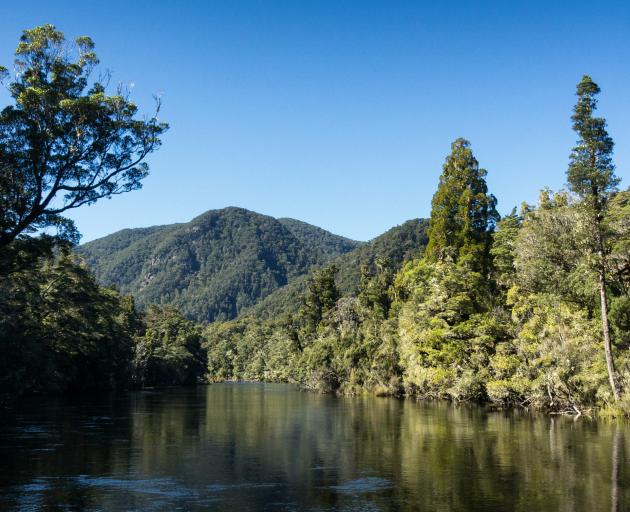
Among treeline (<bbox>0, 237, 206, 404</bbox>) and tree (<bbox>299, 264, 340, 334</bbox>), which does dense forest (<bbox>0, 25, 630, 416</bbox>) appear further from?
tree (<bbox>299, 264, 340, 334</bbox>)

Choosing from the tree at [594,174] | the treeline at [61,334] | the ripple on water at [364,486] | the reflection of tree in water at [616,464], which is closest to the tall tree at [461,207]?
the tree at [594,174]

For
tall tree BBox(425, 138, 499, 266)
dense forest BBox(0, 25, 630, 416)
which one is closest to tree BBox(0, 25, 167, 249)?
dense forest BBox(0, 25, 630, 416)

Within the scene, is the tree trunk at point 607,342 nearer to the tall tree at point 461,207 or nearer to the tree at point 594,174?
the tree at point 594,174

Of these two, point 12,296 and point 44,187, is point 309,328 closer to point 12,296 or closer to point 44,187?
point 12,296

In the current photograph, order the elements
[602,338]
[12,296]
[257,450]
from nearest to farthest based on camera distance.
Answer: [257,450]
[602,338]
[12,296]

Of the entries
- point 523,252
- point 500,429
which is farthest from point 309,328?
point 500,429

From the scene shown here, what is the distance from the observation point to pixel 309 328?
115m

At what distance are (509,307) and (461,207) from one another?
15.6 meters

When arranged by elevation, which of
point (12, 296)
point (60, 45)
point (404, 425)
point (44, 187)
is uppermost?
point (60, 45)

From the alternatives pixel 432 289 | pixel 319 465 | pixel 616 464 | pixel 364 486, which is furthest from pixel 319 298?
pixel 364 486

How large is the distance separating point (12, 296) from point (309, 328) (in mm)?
65632

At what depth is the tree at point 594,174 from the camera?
40.0 metres

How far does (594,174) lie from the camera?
40969 mm

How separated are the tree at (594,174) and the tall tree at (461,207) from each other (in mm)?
25434
